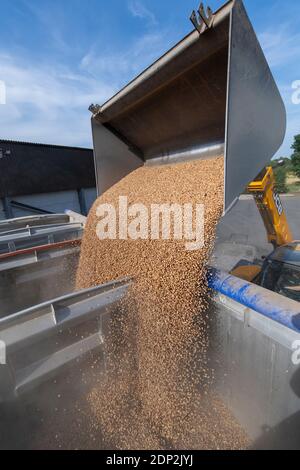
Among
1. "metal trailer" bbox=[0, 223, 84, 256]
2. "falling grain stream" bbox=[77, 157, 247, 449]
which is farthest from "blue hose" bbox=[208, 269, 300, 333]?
"metal trailer" bbox=[0, 223, 84, 256]

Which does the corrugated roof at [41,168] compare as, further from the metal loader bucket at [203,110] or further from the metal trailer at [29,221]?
the metal loader bucket at [203,110]

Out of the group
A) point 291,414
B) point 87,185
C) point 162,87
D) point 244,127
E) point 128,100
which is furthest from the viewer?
point 87,185

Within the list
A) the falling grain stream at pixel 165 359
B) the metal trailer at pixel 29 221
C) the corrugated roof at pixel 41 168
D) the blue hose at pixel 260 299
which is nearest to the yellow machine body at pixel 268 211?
the falling grain stream at pixel 165 359

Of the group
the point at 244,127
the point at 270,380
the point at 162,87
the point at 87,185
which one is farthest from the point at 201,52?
the point at 87,185

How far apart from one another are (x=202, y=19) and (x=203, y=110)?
704 mm

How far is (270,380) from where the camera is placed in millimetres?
1302

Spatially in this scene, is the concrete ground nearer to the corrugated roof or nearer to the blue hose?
the blue hose

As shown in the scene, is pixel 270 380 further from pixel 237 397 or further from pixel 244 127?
pixel 244 127

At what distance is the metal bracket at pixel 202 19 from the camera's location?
4.52 feet

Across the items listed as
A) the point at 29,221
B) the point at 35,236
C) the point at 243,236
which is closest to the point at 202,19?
the point at 35,236

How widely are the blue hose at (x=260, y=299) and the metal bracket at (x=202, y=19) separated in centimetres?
146

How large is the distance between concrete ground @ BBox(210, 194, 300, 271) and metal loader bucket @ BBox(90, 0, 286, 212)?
35.6 inches

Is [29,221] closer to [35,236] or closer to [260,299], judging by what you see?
[35,236]
